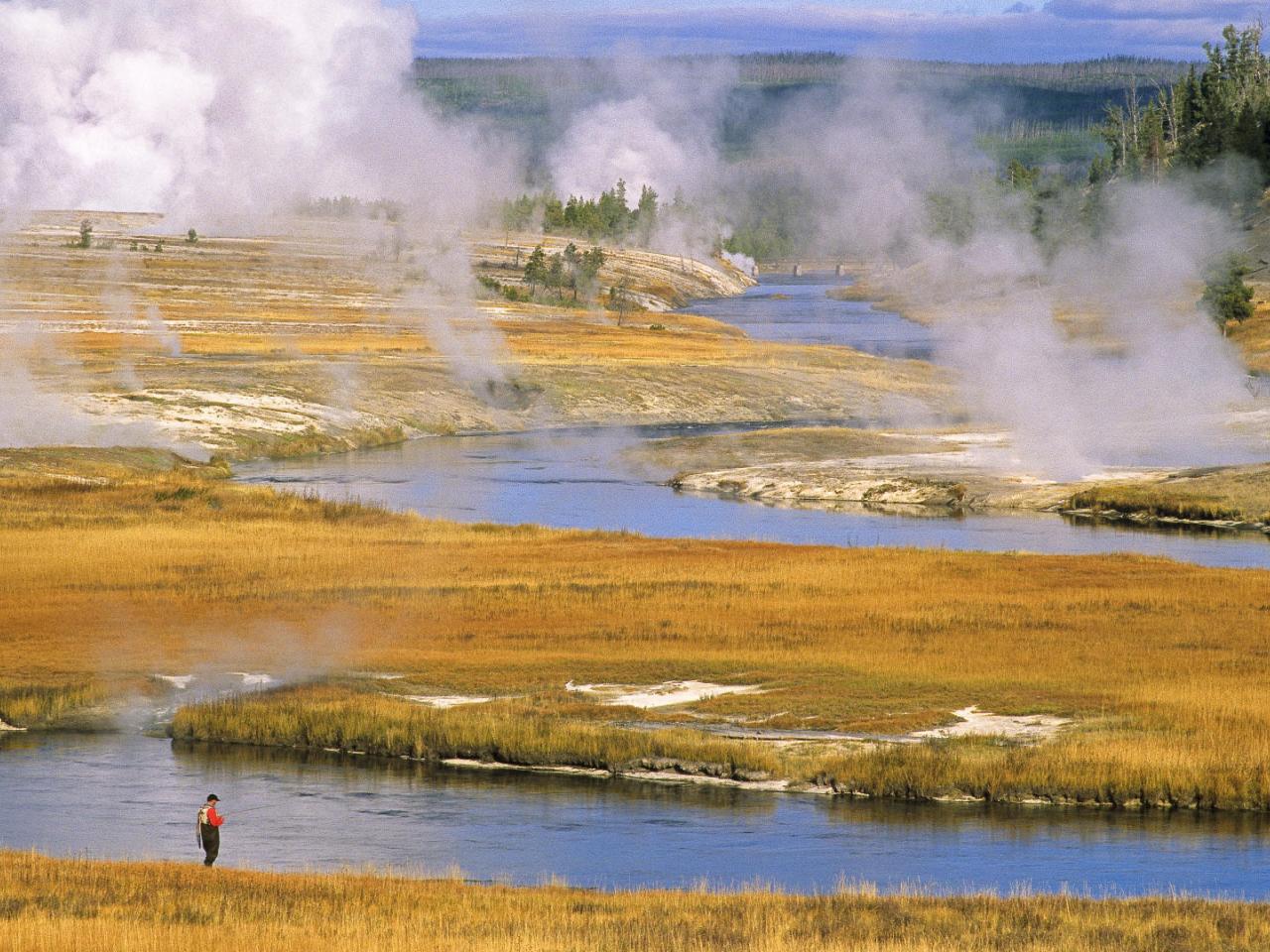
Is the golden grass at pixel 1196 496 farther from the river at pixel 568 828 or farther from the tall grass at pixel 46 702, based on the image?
the tall grass at pixel 46 702

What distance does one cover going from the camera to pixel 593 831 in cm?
2766

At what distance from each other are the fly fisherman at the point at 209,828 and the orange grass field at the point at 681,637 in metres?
8.12

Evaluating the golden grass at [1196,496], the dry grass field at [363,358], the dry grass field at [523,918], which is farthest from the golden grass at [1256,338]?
the dry grass field at [523,918]

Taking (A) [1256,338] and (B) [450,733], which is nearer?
(B) [450,733]

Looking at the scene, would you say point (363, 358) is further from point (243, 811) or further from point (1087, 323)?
point (243, 811)

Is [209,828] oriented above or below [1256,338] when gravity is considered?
below

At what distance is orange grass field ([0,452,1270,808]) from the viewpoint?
3019 centimetres

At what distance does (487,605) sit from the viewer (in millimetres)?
42000

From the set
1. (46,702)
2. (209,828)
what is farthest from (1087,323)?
(209,828)

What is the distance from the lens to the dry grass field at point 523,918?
19.3 meters

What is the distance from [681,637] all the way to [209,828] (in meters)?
16.2

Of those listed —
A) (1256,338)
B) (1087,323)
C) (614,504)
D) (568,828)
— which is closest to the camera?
(568,828)

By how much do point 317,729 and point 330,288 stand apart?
127m

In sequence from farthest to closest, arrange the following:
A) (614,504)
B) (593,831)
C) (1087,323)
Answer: (1087,323), (614,504), (593,831)
